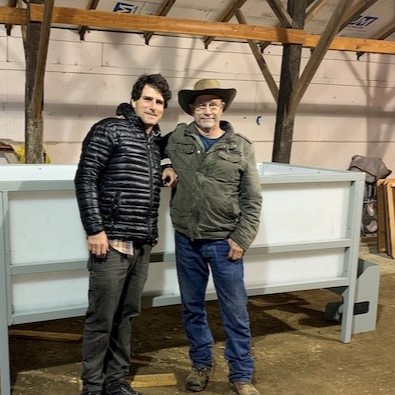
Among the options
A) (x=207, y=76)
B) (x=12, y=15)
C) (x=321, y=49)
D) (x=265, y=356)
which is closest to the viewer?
(x=265, y=356)

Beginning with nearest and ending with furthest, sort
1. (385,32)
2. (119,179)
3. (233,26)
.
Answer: (119,179), (233,26), (385,32)

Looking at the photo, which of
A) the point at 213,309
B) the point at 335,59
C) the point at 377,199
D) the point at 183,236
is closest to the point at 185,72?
the point at 335,59

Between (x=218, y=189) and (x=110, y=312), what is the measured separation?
25.8 inches

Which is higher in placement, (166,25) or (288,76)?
(166,25)

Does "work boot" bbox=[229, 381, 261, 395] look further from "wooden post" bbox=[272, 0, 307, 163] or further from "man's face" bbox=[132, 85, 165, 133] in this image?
"wooden post" bbox=[272, 0, 307, 163]

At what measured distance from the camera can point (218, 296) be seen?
7.84 feet

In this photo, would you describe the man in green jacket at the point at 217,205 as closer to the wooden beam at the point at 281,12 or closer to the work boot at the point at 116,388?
the work boot at the point at 116,388

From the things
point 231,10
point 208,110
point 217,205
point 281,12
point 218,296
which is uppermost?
point 231,10

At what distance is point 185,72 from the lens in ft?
19.1

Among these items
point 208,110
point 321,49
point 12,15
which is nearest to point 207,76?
point 321,49

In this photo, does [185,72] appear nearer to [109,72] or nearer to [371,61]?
[109,72]

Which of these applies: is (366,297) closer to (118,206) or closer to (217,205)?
(217,205)

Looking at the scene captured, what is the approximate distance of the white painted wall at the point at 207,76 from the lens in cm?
526

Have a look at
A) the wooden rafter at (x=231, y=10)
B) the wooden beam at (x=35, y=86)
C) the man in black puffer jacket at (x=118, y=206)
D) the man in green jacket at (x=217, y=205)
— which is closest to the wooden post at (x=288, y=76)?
the wooden rafter at (x=231, y=10)
